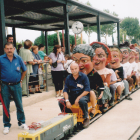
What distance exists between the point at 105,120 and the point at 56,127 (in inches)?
76.1

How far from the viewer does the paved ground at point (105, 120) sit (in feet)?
14.8

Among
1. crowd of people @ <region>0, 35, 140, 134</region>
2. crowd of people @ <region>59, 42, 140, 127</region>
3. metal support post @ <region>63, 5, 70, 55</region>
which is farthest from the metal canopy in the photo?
crowd of people @ <region>59, 42, 140, 127</region>

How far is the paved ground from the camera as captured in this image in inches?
178

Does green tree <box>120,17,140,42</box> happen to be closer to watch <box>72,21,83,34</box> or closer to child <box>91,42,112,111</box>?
watch <box>72,21,83,34</box>

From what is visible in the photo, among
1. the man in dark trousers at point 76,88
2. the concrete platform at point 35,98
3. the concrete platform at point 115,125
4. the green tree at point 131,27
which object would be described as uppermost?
the green tree at point 131,27

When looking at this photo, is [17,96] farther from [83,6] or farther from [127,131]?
[83,6]

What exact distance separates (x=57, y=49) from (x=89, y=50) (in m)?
3.05

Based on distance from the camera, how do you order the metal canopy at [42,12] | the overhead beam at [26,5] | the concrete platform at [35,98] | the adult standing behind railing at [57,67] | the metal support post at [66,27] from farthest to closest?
the metal support post at [66,27] → the metal canopy at [42,12] → the overhead beam at [26,5] → the adult standing behind railing at [57,67] → the concrete platform at [35,98]

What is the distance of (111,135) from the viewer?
448 centimetres

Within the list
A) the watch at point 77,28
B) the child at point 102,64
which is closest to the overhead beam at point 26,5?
the watch at point 77,28

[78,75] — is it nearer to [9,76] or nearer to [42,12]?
[9,76]

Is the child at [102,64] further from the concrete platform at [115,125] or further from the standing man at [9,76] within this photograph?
the standing man at [9,76]

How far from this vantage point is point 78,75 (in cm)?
507

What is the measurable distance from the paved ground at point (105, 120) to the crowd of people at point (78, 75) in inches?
10.1
